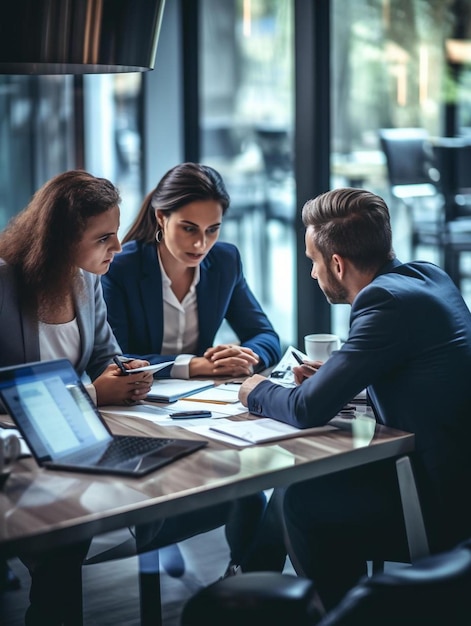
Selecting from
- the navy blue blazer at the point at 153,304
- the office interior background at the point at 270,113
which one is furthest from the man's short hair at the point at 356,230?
the office interior background at the point at 270,113

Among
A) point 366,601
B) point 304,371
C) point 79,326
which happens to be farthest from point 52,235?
point 366,601

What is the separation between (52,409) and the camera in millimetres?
2109

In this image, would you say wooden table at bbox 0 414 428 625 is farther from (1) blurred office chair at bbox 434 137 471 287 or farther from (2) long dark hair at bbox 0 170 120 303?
(1) blurred office chair at bbox 434 137 471 287

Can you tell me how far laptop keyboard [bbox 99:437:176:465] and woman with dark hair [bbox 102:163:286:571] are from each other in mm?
763

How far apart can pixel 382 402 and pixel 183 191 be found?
112 cm

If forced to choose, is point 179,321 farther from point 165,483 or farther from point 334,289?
point 165,483

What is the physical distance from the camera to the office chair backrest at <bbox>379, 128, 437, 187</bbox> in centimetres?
436

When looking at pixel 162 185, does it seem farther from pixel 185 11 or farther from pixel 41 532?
pixel 185 11

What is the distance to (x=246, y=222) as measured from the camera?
17.9 feet

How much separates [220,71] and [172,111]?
38 cm

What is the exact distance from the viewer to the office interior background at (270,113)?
438cm

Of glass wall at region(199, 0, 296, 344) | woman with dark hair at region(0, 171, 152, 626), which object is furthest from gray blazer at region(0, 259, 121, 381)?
glass wall at region(199, 0, 296, 344)

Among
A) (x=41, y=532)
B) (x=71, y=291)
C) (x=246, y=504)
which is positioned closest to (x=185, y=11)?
(x=71, y=291)

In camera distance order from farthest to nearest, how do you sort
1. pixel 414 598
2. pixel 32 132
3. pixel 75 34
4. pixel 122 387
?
pixel 32 132
pixel 122 387
pixel 75 34
pixel 414 598
